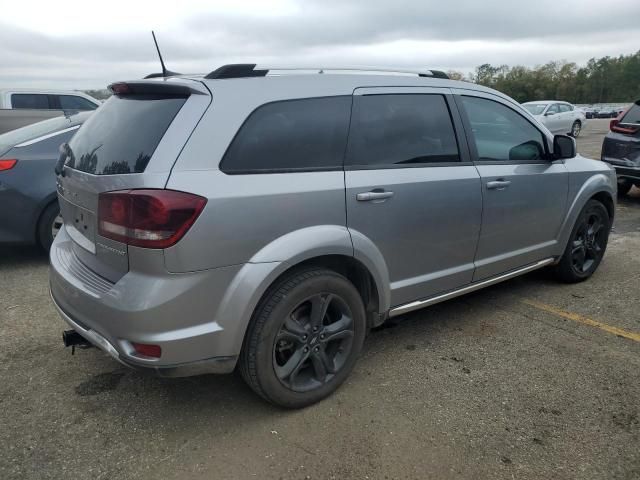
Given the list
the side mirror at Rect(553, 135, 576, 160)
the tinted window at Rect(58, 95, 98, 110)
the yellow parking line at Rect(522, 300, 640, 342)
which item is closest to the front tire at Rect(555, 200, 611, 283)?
the yellow parking line at Rect(522, 300, 640, 342)

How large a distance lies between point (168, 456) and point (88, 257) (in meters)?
1.04

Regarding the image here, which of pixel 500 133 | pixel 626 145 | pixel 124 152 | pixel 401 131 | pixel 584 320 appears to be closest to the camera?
pixel 124 152

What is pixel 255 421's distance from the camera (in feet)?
8.95

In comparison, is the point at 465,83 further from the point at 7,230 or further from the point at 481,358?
the point at 7,230

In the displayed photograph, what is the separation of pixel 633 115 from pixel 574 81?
93.5 metres

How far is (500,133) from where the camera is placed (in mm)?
3818

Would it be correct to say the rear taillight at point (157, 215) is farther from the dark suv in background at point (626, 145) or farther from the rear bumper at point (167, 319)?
the dark suv in background at point (626, 145)

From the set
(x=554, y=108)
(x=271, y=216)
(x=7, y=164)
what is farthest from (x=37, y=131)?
(x=554, y=108)

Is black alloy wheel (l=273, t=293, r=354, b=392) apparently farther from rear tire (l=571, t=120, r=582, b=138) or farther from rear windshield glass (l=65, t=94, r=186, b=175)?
rear tire (l=571, t=120, r=582, b=138)

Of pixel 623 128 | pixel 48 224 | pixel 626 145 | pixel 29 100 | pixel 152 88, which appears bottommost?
pixel 48 224

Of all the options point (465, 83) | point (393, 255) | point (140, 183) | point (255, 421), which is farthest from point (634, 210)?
point (140, 183)

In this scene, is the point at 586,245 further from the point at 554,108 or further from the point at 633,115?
the point at 554,108

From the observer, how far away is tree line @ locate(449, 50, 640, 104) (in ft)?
277

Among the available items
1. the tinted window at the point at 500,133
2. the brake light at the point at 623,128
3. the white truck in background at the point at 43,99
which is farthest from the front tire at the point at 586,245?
the white truck in background at the point at 43,99
